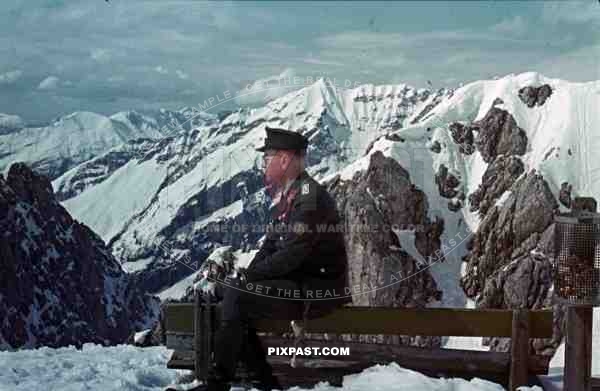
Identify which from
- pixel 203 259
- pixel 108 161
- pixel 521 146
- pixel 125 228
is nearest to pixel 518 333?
pixel 203 259

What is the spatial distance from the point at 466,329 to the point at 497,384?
1.69 feet

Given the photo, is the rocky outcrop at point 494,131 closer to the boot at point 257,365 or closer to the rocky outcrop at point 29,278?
the boot at point 257,365

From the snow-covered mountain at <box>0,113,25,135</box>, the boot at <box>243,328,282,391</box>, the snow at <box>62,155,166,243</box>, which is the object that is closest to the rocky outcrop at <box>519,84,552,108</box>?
the snow at <box>62,155,166,243</box>

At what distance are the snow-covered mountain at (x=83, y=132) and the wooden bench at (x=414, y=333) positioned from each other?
173 cm

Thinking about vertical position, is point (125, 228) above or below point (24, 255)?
above

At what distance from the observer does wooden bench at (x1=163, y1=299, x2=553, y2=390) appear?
15.9 ft

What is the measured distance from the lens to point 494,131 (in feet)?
28.8

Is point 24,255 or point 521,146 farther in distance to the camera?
point 24,255

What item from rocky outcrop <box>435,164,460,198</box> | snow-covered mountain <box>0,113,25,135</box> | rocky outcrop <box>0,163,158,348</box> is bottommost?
rocky outcrop <box>0,163,158,348</box>

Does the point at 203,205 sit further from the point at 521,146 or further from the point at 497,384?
the point at 521,146

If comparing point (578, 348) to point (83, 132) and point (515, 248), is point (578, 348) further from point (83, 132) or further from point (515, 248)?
point (515, 248)

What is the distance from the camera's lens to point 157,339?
8.90 m

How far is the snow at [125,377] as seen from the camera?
485cm

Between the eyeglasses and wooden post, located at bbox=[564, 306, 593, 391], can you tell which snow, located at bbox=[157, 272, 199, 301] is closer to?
the eyeglasses
